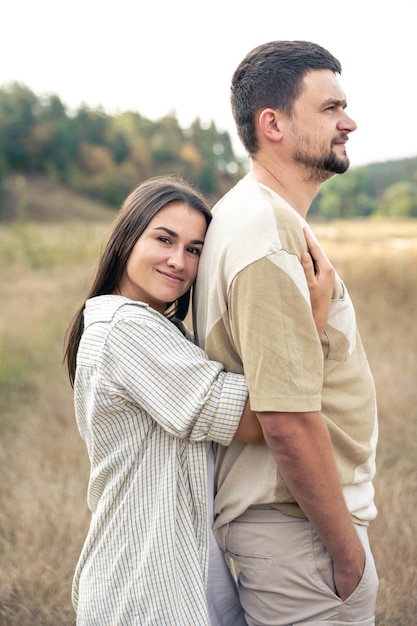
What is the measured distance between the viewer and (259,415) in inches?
62.2

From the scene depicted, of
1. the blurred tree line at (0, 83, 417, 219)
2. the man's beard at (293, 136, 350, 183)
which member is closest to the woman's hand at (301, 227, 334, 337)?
the man's beard at (293, 136, 350, 183)

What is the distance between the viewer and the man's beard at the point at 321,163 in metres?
1.76

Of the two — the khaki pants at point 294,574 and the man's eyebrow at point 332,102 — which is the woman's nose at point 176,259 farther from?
the khaki pants at point 294,574

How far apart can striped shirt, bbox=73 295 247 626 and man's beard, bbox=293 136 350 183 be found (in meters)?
0.56

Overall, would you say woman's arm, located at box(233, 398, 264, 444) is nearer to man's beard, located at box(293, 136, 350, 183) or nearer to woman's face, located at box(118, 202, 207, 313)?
woman's face, located at box(118, 202, 207, 313)

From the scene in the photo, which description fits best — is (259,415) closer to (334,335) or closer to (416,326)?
(334,335)

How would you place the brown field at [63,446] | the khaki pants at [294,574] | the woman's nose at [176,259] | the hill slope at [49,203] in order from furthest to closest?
the hill slope at [49,203]
the brown field at [63,446]
the woman's nose at [176,259]
the khaki pants at [294,574]

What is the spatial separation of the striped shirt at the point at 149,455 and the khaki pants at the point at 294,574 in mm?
142

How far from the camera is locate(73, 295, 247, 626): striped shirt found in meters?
1.61

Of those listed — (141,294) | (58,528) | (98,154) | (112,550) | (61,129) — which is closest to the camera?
(112,550)

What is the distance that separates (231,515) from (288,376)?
0.46 meters

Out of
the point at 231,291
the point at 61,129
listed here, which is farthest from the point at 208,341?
the point at 61,129

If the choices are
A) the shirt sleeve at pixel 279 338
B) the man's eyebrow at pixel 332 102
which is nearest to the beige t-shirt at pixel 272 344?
the shirt sleeve at pixel 279 338

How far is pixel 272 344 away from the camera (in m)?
1.55
